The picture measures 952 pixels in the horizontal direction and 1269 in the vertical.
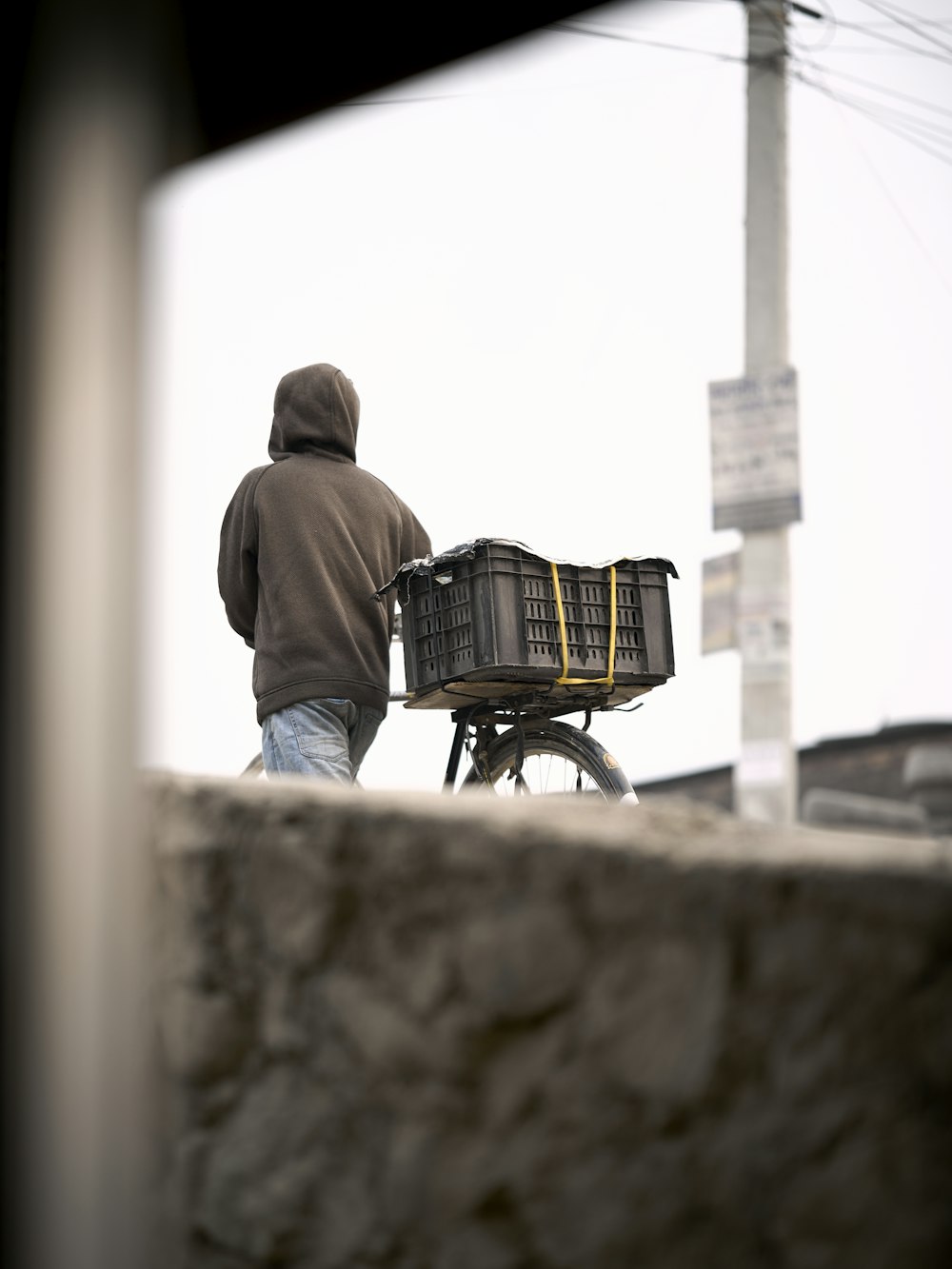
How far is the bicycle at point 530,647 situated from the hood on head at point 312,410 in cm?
57

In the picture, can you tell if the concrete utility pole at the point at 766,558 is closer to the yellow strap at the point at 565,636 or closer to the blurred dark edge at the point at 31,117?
the yellow strap at the point at 565,636

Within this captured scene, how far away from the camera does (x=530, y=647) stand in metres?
4.54

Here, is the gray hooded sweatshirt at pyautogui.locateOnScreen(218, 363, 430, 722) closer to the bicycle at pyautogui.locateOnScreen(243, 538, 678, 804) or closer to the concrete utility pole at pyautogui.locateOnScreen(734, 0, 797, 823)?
the bicycle at pyautogui.locateOnScreen(243, 538, 678, 804)

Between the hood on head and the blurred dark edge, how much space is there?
9.19 feet

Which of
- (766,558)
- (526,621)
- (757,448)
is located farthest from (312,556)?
(766,558)

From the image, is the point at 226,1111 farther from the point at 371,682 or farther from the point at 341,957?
the point at 371,682

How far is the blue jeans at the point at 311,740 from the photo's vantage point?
15.2 ft

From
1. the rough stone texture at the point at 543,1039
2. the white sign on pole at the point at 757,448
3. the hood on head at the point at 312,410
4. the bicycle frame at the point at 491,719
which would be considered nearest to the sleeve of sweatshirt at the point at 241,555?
the hood on head at the point at 312,410

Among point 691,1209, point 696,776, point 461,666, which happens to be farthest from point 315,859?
point 696,776

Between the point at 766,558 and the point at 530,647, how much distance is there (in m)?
3.57

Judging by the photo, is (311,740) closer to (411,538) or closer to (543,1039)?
(411,538)

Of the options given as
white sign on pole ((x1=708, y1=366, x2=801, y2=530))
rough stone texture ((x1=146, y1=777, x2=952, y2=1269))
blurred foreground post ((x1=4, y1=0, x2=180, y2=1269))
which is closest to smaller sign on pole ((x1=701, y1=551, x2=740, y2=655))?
white sign on pole ((x1=708, y1=366, x2=801, y2=530))

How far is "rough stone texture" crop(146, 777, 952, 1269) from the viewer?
7.37 feet

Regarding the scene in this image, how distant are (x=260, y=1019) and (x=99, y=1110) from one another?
1.02m
